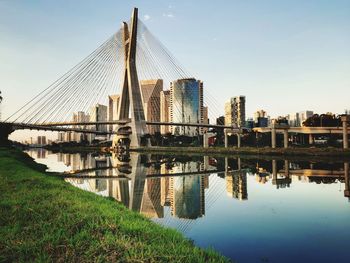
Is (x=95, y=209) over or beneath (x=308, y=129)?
beneath

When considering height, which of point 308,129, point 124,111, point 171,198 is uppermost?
point 124,111

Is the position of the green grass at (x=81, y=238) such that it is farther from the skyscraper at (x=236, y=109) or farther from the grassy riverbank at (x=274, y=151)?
the skyscraper at (x=236, y=109)

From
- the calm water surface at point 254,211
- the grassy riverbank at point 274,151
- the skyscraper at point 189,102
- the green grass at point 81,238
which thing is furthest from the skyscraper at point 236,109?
the green grass at point 81,238

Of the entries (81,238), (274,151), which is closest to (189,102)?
(274,151)

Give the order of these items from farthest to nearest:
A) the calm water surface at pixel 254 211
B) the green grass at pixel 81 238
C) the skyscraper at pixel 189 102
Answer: the skyscraper at pixel 189 102 → the calm water surface at pixel 254 211 → the green grass at pixel 81 238

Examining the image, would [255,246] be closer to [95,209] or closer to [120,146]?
[95,209]

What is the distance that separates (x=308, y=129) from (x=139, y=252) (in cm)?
6377

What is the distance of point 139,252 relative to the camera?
519 cm

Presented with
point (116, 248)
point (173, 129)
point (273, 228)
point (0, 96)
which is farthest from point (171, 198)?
point (173, 129)

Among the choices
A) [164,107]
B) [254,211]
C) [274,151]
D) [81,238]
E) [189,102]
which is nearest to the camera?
[81,238]

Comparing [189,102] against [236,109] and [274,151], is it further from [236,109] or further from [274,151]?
[274,151]

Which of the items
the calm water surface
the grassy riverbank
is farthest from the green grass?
the grassy riverbank

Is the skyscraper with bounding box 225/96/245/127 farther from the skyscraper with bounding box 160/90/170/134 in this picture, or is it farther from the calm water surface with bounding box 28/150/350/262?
the calm water surface with bounding box 28/150/350/262

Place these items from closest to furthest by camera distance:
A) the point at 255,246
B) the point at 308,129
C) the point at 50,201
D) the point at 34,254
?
the point at 34,254
the point at 255,246
the point at 50,201
the point at 308,129
